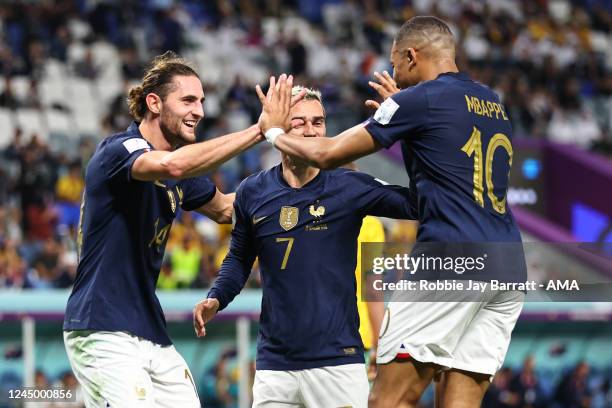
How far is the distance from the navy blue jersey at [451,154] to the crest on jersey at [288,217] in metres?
0.80

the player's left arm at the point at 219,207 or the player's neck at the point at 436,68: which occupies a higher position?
the player's neck at the point at 436,68

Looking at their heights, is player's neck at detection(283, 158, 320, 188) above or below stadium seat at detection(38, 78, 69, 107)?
below

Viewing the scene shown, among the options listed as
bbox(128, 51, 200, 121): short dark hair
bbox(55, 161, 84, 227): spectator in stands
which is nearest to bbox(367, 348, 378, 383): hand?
bbox(128, 51, 200, 121): short dark hair

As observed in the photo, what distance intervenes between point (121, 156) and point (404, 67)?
1573 millimetres

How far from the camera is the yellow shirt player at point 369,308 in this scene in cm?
750

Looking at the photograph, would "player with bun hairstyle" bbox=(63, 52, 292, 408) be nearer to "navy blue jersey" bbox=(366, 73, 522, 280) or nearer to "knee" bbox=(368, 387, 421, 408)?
"navy blue jersey" bbox=(366, 73, 522, 280)

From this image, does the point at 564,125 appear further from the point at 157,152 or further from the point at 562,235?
the point at 157,152

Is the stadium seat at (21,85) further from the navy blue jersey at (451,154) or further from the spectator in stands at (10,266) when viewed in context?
the navy blue jersey at (451,154)

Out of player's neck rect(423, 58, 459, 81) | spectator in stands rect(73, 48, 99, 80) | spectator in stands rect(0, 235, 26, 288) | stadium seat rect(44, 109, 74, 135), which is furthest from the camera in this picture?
spectator in stands rect(73, 48, 99, 80)

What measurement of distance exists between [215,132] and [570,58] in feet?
29.6

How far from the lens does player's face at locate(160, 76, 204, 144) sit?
6480 millimetres

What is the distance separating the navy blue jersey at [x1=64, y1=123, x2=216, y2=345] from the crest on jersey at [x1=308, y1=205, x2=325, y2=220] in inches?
32.3

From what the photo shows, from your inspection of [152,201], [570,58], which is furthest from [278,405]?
[570,58]

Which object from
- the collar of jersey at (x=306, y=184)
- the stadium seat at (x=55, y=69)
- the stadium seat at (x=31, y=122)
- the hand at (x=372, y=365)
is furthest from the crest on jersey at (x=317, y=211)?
the stadium seat at (x=55, y=69)
